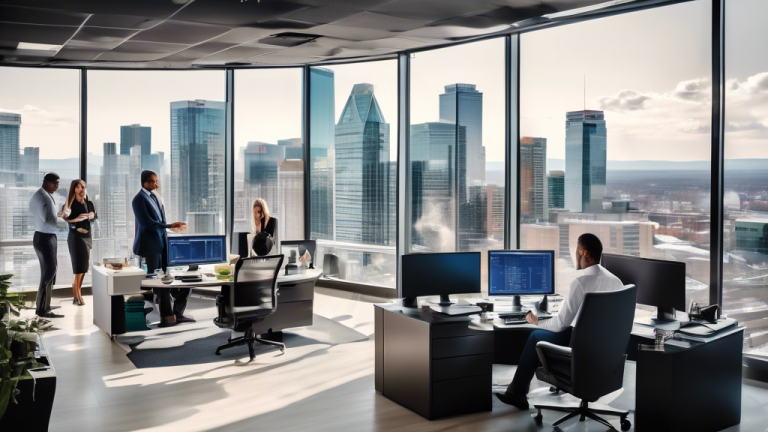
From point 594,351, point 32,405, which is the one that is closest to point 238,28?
point 32,405

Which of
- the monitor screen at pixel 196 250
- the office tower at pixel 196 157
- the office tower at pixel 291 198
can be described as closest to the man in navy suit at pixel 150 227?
the monitor screen at pixel 196 250

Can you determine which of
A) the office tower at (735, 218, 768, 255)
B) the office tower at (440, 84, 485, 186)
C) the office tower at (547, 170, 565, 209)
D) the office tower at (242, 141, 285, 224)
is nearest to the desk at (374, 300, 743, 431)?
the office tower at (735, 218, 768, 255)

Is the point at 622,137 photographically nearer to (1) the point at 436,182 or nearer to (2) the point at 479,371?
(1) the point at 436,182

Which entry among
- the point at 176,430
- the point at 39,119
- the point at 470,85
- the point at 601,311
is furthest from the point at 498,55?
the point at 39,119

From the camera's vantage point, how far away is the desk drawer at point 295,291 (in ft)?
23.4

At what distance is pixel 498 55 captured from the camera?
24.8 ft

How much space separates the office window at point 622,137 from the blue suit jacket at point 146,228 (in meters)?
4.04

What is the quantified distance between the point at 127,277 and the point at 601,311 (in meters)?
4.76

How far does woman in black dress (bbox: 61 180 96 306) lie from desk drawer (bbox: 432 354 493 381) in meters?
5.69

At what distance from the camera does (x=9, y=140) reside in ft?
30.5

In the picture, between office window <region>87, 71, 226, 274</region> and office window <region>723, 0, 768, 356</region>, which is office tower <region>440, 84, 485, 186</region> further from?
office window <region>87, 71, 226, 274</region>

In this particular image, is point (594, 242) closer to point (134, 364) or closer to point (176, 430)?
point (176, 430)

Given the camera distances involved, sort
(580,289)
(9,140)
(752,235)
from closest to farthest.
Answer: (580,289) → (752,235) → (9,140)

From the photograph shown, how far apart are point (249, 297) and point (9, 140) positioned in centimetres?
520
